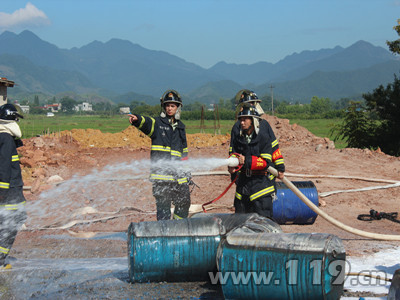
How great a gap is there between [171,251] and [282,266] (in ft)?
3.61

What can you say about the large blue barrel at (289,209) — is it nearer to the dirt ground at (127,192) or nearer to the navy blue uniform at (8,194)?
the dirt ground at (127,192)

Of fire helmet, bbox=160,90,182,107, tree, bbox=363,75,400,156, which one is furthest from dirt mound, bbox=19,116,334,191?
fire helmet, bbox=160,90,182,107

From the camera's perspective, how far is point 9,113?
5113mm

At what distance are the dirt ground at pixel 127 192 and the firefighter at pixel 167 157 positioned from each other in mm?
999

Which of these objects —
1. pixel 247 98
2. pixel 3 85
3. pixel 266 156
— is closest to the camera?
pixel 266 156

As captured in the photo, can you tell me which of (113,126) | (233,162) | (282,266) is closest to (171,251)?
(282,266)

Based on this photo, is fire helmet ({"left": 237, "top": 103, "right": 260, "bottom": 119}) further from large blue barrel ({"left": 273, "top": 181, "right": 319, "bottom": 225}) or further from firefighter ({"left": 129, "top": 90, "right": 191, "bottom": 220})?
large blue barrel ({"left": 273, "top": 181, "right": 319, "bottom": 225})

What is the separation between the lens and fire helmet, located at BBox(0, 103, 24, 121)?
5078mm

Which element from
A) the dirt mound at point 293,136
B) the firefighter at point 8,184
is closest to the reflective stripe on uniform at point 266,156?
the firefighter at point 8,184

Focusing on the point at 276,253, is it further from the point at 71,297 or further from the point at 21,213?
the point at 21,213

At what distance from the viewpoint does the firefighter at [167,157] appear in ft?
17.6

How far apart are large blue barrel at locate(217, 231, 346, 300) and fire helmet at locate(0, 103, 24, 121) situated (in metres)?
2.86

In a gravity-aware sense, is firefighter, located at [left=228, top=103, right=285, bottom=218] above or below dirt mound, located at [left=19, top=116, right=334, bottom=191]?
above

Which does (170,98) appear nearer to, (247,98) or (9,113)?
(247,98)
